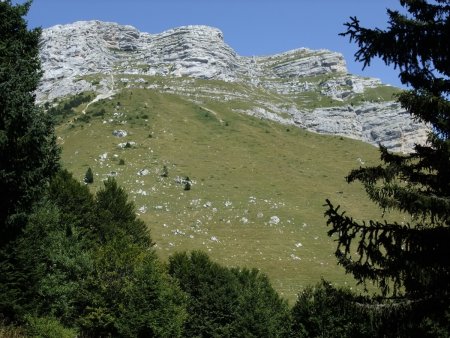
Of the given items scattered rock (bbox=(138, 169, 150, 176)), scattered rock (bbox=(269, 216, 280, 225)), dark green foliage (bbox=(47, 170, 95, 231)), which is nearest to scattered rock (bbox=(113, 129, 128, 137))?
scattered rock (bbox=(138, 169, 150, 176))

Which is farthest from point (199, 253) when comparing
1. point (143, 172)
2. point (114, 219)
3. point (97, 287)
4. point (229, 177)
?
point (229, 177)

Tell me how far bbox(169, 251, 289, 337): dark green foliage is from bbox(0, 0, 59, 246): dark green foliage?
95.4 ft

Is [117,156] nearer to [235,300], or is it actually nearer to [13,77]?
[235,300]

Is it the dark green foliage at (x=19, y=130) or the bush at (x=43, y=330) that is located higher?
the dark green foliage at (x=19, y=130)

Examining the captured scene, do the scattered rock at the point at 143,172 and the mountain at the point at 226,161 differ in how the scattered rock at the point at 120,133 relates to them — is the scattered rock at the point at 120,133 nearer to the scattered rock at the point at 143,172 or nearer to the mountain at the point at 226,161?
the mountain at the point at 226,161

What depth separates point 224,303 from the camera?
47.0 metres

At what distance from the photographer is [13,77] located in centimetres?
1612

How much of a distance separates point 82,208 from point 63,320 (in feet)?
Result: 52.0

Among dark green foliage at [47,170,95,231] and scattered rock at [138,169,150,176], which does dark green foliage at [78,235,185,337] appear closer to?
dark green foliage at [47,170,95,231]

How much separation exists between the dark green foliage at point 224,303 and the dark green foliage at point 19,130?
29.1m

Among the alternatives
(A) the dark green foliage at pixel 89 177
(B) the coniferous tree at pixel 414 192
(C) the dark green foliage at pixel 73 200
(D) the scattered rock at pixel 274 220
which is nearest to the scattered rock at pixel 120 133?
(A) the dark green foliage at pixel 89 177

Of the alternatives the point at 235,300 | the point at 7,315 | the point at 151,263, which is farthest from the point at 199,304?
the point at 7,315

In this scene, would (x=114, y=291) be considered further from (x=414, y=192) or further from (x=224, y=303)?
(x=414, y=192)

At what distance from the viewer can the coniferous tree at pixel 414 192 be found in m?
7.52
